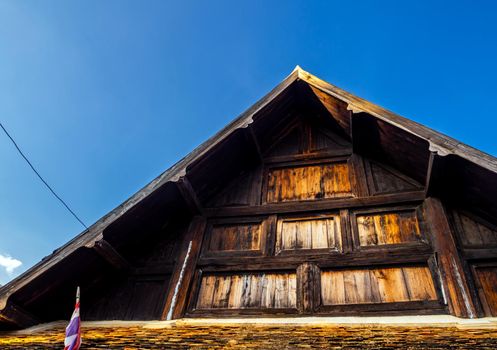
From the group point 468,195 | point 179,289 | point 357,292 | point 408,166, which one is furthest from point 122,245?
point 468,195

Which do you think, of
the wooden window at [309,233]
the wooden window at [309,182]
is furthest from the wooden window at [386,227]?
the wooden window at [309,182]

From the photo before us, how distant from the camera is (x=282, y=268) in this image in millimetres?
5527

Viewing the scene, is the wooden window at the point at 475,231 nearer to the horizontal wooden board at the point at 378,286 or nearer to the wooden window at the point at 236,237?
the horizontal wooden board at the point at 378,286

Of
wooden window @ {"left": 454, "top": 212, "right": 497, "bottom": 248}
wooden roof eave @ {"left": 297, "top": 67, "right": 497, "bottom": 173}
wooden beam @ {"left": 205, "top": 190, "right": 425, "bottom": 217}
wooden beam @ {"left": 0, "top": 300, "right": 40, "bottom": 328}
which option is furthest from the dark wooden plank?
wooden beam @ {"left": 0, "top": 300, "right": 40, "bottom": 328}

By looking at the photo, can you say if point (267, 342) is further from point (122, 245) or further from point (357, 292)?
point (122, 245)

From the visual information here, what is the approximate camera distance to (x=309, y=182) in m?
6.79

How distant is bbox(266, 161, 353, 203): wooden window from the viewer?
21.4ft

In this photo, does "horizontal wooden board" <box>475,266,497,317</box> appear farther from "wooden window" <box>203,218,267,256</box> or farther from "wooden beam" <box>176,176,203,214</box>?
"wooden beam" <box>176,176,203,214</box>

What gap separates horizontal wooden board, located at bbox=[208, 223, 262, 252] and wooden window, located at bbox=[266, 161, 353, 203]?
709 millimetres

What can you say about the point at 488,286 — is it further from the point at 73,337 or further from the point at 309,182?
the point at 73,337

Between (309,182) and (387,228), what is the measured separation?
1.67 m

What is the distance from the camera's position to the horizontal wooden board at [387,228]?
18.0ft

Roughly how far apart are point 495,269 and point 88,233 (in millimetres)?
5648

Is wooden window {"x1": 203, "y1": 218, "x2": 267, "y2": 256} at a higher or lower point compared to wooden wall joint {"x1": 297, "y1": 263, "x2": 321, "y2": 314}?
higher
